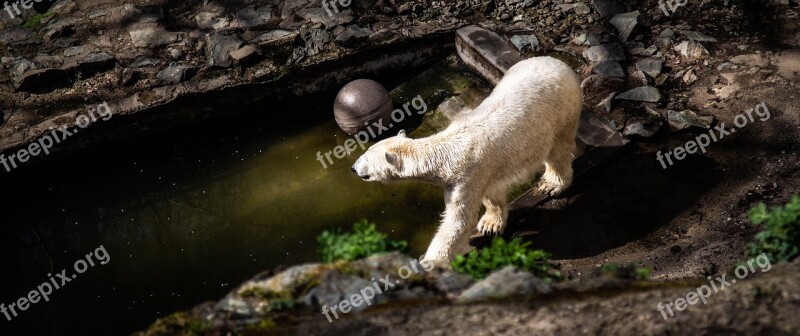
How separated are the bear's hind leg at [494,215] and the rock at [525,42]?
2.95m

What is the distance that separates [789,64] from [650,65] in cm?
172

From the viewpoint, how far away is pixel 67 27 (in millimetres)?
10633

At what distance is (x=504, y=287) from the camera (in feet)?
15.6

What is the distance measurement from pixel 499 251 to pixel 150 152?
583cm

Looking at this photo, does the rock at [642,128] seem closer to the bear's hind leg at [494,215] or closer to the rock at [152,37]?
the bear's hind leg at [494,215]

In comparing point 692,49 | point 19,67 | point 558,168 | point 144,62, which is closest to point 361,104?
point 558,168

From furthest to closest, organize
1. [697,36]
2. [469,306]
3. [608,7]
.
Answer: [608,7] < [697,36] < [469,306]

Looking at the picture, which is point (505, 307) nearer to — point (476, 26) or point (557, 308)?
point (557, 308)

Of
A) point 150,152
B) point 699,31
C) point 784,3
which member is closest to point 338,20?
point 150,152

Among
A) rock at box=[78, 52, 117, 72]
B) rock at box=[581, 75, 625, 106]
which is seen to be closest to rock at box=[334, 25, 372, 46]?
rock at box=[581, 75, 625, 106]

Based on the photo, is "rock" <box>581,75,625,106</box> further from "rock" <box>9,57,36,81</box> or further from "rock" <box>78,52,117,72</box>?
"rock" <box>9,57,36,81</box>

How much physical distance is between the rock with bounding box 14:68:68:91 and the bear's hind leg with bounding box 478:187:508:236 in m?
6.19

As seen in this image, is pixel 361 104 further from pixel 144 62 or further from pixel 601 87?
pixel 144 62

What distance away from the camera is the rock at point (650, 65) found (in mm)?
9297
